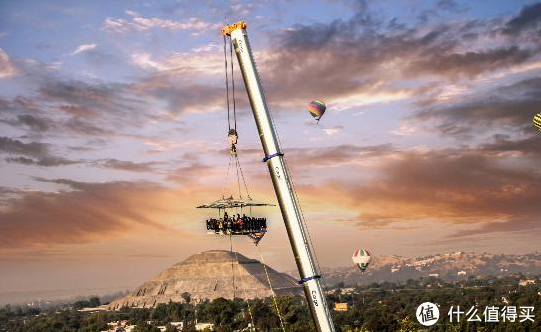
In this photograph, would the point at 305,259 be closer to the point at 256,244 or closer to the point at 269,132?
the point at 269,132

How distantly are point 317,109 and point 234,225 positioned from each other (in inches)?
1134

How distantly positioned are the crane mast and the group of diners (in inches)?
933

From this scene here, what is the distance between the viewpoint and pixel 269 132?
161ft

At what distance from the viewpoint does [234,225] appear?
237 feet

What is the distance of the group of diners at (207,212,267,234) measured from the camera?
2840 inches

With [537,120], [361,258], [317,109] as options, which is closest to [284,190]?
[317,109]

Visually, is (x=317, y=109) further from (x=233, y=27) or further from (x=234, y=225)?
(x=233, y=27)

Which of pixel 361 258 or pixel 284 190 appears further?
pixel 361 258

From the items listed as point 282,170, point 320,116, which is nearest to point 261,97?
point 282,170

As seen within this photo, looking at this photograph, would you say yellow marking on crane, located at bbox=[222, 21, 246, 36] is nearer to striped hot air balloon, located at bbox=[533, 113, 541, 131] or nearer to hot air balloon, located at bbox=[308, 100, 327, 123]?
hot air balloon, located at bbox=[308, 100, 327, 123]

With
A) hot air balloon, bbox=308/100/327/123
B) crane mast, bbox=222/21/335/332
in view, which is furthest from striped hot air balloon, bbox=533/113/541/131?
crane mast, bbox=222/21/335/332

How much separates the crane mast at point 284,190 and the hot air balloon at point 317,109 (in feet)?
149

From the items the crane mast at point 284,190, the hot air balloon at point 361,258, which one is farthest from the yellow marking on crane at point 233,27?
the hot air balloon at point 361,258

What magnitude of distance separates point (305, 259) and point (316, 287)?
6.58 feet
